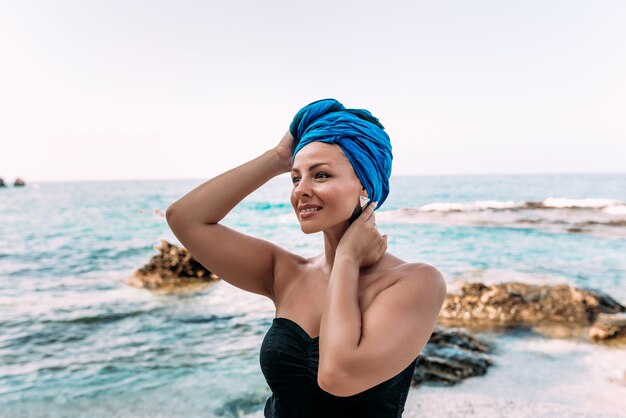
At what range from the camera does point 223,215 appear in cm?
224

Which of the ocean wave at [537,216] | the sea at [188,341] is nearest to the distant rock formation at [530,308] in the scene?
the sea at [188,341]

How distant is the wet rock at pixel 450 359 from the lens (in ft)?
21.8

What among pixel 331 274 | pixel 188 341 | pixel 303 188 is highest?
pixel 303 188

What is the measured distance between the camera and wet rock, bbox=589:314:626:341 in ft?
27.0

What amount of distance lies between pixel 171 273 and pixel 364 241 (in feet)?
42.3

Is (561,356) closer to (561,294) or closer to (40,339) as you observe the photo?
(561,294)

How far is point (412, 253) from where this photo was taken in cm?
1955

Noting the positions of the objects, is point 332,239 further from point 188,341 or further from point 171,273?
point 171,273

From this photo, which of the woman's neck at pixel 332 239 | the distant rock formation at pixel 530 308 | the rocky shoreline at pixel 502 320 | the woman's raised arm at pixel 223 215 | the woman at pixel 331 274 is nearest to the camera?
the woman at pixel 331 274

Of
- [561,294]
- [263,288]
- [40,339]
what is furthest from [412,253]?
[263,288]

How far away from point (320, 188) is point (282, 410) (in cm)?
88

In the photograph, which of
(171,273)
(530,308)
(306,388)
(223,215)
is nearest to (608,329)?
(530,308)

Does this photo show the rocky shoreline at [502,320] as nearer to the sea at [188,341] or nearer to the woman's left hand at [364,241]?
the sea at [188,341]

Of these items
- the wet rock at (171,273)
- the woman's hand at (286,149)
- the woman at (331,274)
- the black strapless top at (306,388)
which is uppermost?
the woman's hand at (286,149)
